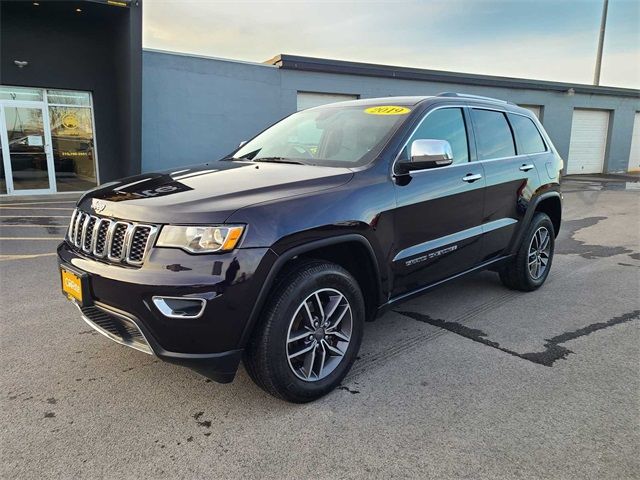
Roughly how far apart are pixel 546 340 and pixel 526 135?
7.36 ft

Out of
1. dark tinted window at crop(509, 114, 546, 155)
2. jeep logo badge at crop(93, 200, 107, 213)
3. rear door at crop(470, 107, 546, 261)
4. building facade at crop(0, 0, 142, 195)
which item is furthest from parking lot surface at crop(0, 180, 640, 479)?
building facade at crop(0, 0, 142, 195)

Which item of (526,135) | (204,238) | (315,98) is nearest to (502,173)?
(526,135)

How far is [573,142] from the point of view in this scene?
75.1 feet

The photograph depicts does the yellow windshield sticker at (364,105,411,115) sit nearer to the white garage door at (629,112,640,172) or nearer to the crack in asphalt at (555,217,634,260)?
A: the crack in asphalt at (555,217,634,260)

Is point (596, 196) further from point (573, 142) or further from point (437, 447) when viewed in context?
point (437, 447)

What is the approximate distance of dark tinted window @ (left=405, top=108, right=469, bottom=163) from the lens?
3670mm

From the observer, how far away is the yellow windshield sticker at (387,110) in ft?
12.1

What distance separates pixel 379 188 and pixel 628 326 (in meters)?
2.76

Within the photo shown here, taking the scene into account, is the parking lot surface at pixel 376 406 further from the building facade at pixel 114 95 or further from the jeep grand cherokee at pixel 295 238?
the building facade at pixel 114 95

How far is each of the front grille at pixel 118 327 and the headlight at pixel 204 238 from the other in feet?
1.63

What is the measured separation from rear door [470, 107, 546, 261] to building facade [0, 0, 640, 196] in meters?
10.2

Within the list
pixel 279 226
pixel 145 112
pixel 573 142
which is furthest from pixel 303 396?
pixel 573 142

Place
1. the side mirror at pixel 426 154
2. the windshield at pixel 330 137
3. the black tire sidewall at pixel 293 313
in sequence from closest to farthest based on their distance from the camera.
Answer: the black tire sidewall at pixel 293 313 < the side mirror at pixel 426 154 < the windshield at pixel 330 137


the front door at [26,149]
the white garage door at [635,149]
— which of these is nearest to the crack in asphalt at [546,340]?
the front door at [26,149]
